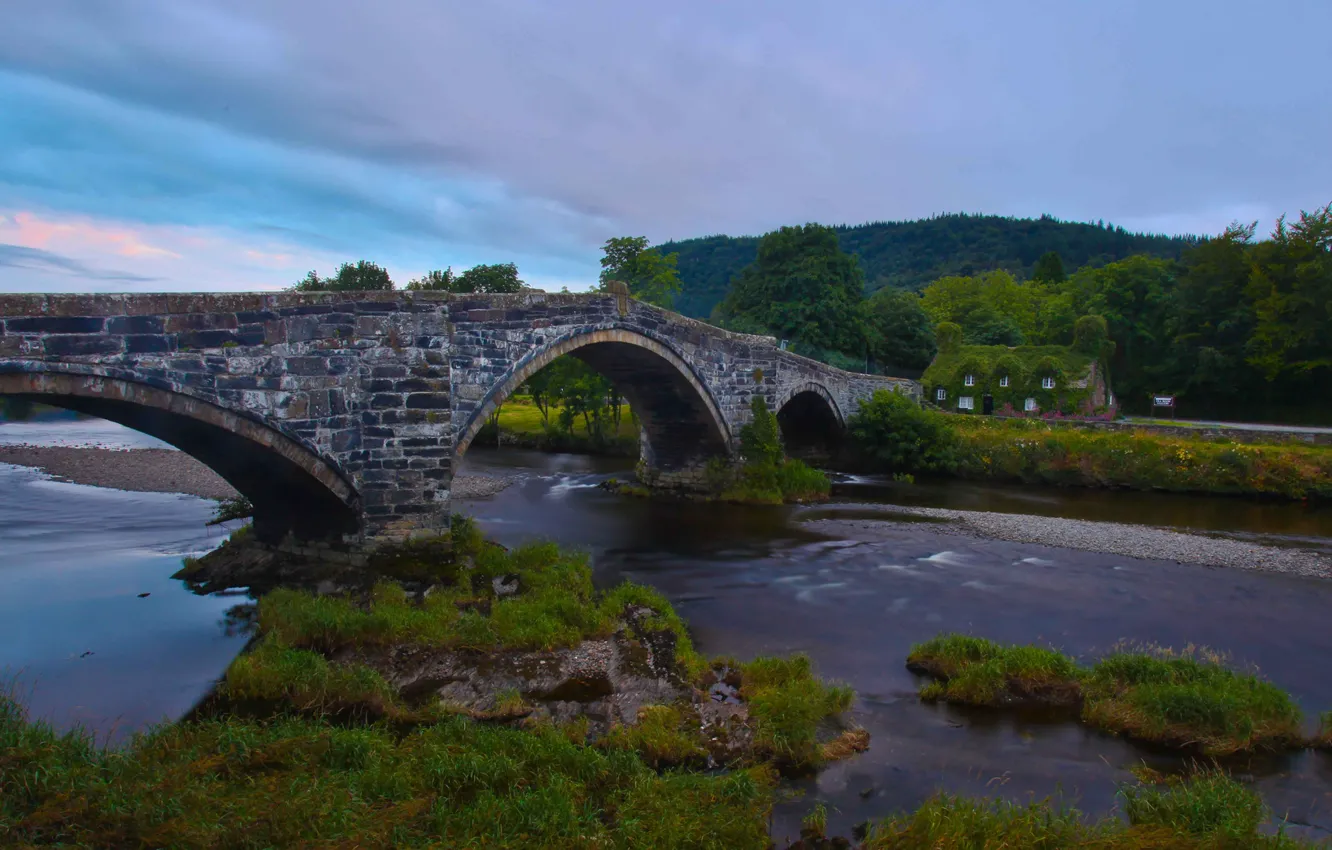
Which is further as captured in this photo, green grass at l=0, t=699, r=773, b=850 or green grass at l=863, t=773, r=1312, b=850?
green grass at l=863, t=773, r=1312, b=850

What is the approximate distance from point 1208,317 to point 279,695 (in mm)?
42707

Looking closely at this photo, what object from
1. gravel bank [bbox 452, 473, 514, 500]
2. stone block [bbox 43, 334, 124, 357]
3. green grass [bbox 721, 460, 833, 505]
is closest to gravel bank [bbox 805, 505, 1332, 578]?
green grass [bbox 721, 460, 833, 505]

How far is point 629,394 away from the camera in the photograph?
22188mm

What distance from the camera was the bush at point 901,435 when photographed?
26.7m

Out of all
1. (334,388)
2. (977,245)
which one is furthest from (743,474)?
(977,245)

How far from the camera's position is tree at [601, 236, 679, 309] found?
33812 millimetres

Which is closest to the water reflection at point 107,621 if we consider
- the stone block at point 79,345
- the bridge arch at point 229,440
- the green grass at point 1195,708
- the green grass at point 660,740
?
the bridge arch at point 229,440

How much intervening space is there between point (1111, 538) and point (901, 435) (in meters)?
11.0

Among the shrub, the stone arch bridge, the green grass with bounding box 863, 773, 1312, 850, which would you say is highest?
the shrub

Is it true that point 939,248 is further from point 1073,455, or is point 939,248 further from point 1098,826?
point 1098,826

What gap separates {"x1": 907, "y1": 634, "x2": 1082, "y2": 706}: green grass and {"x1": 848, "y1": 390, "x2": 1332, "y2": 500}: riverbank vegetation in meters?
17.0

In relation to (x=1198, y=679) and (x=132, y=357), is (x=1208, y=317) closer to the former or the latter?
(x=1198, y=679)

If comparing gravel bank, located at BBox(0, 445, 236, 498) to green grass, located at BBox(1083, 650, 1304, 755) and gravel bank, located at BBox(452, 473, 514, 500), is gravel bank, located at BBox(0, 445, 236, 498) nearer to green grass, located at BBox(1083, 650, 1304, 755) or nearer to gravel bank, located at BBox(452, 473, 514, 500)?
gravel bank, located at BBox(452, 473, 514, 500)

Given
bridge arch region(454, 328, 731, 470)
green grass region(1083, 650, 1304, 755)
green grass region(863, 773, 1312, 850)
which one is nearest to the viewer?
green grass region(863, 773, 1312, 850)
